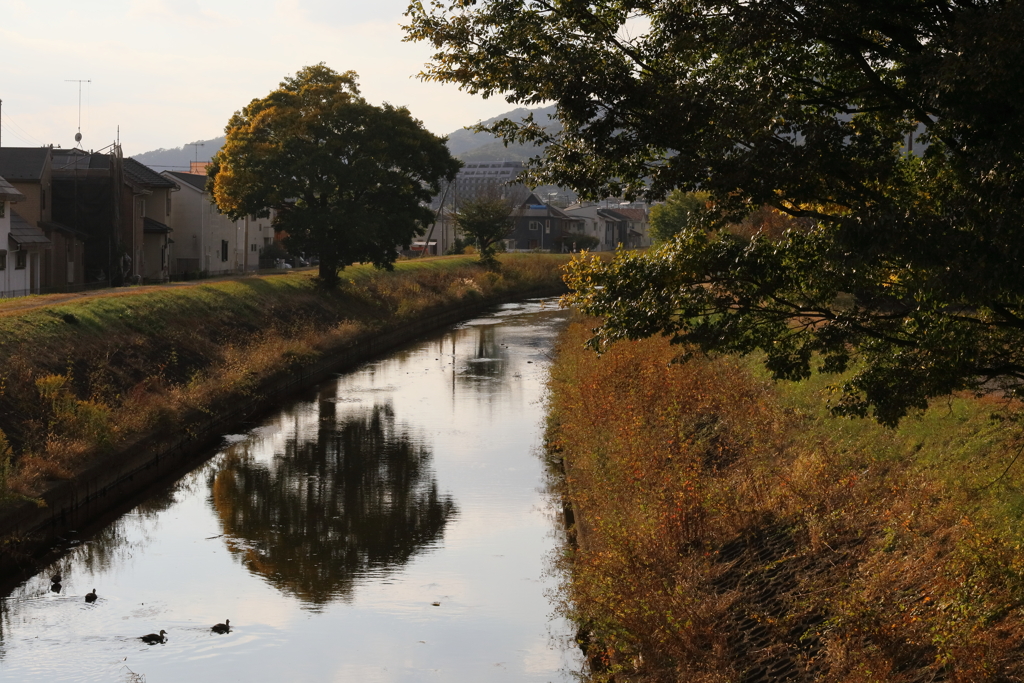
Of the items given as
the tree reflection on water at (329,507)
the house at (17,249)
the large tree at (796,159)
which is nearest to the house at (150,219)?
the house at (17,249)

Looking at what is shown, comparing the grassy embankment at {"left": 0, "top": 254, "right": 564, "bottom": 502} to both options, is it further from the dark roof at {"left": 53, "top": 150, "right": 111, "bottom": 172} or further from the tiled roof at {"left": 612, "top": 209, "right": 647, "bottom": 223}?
the tiled roof at {"left": 612, "top": 209, "right": 647, "bottom": 223}

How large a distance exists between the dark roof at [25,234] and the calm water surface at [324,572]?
58.3 ft

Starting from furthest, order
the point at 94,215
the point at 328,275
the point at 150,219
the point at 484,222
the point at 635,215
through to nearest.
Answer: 1. the point at 635,215
2. the point at 484,222
3. the point at 150,219
4. the point at 94,215
5. the point at 328,275

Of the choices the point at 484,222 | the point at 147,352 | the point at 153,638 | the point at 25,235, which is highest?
the point at 484,222

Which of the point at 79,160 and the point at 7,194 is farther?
the point at 79,160

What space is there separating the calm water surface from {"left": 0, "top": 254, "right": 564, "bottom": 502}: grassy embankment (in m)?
1.51

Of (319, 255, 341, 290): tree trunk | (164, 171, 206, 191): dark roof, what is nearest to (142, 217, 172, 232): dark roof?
(164, 171, 206, 191): dark roof

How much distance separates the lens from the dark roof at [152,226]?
49.8 metres

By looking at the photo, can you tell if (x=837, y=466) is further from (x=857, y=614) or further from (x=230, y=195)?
(x=230, y=195)

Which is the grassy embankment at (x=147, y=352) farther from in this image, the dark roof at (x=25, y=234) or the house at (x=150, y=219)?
the house at (x=150, y=219)

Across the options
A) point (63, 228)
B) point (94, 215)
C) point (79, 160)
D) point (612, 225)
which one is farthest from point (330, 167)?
point (612, 225)

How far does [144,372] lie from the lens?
25.1 m

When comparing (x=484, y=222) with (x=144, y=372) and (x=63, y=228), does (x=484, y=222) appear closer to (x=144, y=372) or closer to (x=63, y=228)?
A: (x=63, y=228)

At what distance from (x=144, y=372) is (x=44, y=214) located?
23299mm
